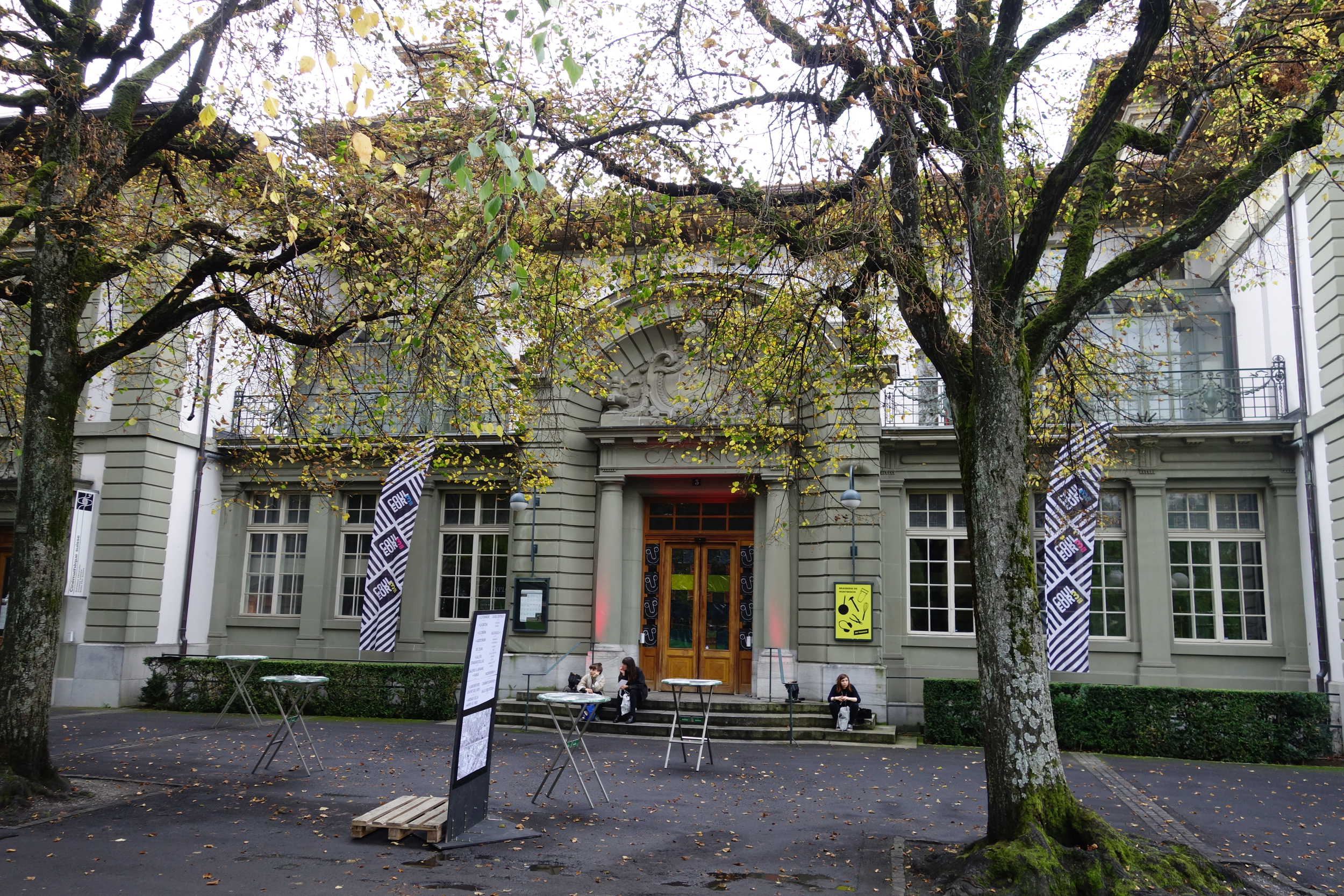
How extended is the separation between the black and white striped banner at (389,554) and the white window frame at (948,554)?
8.62m

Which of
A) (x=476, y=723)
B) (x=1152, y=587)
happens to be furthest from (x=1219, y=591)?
(x=476, y=723)

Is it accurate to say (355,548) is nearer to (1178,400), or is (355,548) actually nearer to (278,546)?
(278,546)

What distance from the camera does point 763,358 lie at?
1270 centimetres

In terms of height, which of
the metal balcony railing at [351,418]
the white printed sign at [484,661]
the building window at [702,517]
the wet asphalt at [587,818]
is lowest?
the wet asphalt at [587,818]

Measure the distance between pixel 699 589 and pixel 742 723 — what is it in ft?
11.2

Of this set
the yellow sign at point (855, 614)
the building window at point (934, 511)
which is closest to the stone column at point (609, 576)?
the yellow sign at point (855, 614)

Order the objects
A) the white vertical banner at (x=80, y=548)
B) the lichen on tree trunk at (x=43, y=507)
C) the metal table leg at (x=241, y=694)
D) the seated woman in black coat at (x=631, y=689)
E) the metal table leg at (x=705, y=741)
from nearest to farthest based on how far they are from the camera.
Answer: the lichen on tree trunk at (x=43, y=507) < the metal table leg at (x=705, y=741) < the metal table leg at (x=241, y=694) < the seated woman in black coat at (x=631, y=689) < the white vertical banner at (x=80, y=548)

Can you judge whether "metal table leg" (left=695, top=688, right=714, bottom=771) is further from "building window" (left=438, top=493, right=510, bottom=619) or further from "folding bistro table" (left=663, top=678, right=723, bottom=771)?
"building window" (left=438, top=493, right=510, bottom=619)

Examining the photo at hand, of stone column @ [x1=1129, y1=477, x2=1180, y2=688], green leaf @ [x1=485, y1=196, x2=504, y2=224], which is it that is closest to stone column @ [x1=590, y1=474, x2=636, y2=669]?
stone column @ [x1=1129, y1=477, x2=1180, y2=688]

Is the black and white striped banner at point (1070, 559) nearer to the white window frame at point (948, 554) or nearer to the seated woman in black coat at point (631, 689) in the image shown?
the white window frame at point (948, 554)

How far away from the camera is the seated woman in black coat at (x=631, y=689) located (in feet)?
50.1

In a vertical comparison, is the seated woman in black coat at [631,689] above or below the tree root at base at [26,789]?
above

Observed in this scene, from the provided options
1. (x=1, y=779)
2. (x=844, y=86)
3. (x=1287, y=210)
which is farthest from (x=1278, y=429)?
(x=1, y=779)

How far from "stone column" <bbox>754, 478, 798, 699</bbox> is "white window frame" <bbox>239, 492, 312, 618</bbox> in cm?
940
